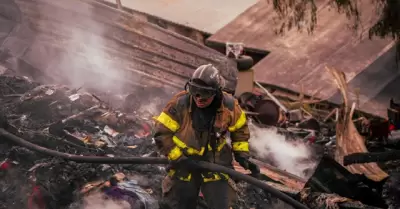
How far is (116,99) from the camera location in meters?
10.6

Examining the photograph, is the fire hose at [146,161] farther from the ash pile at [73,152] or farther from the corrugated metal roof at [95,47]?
the corrugated metal roof at [95,47]

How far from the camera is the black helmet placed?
547 cm

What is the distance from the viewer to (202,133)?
575 centimetres

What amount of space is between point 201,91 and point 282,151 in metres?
4.63

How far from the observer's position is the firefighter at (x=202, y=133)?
18.3ft

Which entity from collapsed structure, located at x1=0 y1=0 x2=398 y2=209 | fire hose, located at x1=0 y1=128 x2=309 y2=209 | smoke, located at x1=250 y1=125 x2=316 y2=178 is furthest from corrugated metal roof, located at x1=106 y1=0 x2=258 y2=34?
fire hose, located at x1=0 y1=128 x2=309 y2=209

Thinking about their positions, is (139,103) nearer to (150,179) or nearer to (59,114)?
(59,114)

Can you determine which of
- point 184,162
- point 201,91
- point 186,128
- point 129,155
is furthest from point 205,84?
point 129,155

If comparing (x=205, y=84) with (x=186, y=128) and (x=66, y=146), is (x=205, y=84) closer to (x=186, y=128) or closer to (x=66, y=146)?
(x=186, y=128)

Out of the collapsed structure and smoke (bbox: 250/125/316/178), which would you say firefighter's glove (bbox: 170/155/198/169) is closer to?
the collapsed structure

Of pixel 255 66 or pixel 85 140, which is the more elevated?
pixel 255 66

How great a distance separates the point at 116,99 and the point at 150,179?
3308 millimetres

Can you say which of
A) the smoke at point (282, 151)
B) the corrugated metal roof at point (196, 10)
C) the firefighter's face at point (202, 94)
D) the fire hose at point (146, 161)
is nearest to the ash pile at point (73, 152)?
the fire hose at point (146, 161)

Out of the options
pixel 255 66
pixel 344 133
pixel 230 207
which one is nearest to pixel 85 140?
pixel 230 207
